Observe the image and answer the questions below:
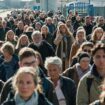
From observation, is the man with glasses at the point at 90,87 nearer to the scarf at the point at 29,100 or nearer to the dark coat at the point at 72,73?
the scarf at the point at 29,100

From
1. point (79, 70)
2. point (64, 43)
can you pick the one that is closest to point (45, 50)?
point (64, 43)

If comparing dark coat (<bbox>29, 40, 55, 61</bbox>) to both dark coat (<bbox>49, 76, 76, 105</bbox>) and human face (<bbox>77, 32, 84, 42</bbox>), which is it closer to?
human face (<bbox>77, 32, 84, 42</bbox>)

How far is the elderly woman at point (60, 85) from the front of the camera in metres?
7.07

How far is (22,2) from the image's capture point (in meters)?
145

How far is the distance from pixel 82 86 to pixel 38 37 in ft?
20.9

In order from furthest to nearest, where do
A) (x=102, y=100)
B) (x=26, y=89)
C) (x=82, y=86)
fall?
(x=82, y=86) → (x=26, y=89) → (x=102, y=100)

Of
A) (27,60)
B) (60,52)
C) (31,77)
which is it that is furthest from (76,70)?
(60,52)

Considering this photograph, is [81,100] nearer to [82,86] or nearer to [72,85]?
[82,86]

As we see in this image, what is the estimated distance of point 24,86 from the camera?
529 centimetres

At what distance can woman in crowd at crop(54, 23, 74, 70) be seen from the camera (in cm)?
1433

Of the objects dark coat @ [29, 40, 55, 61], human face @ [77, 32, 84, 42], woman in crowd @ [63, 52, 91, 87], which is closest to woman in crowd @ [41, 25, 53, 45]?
human face @ [77, 32, 84, 42]

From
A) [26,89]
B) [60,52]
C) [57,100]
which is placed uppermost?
[26,89]

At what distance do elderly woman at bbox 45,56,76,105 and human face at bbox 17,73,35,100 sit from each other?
1.71 metres

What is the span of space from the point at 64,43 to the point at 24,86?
9098mm
